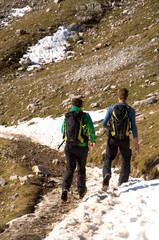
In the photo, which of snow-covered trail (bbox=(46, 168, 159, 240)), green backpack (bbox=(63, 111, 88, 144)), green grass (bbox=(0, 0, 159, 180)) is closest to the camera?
snow-covered trail (bbox=(46, 168, 159, 240))

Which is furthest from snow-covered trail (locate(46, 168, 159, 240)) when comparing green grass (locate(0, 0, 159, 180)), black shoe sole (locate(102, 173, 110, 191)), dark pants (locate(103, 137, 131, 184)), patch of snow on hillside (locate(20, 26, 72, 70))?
patch of snow on hillside (locate(20, 26, 72, 70))

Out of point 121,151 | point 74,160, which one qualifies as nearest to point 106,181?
point 121,151

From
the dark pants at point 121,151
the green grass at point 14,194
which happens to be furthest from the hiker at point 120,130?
the green grass at point 14,194

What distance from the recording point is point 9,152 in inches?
725

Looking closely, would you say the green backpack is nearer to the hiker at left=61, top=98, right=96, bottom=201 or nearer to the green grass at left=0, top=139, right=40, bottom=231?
the hiker at left=61, top=98, right=96, bottom=201

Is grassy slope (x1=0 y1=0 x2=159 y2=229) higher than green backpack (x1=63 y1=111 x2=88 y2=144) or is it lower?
lower

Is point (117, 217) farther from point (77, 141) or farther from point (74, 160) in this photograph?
point (77, 141)

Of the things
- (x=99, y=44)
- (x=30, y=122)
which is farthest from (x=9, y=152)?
(x=99, y=44)

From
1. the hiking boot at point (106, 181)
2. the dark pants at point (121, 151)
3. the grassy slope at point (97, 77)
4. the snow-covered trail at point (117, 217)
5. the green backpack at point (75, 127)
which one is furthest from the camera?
the grassy slope at point (97, 77)

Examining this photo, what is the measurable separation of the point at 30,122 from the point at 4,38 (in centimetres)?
3873

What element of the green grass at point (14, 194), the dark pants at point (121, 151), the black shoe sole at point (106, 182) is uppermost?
the dark pants at point (121, 151)

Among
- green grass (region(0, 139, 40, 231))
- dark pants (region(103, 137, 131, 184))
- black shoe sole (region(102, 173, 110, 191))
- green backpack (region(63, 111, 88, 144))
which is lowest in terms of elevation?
green grass (region(0, 139, 40, 231))

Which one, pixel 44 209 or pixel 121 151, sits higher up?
pixel 121 151

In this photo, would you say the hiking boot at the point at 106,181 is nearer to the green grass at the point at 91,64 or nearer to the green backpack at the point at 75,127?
the green backpack at the point at 75,127
